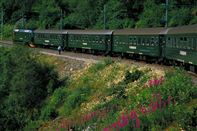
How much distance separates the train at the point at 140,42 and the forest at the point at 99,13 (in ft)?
17.6

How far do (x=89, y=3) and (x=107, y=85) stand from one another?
72.5 metres

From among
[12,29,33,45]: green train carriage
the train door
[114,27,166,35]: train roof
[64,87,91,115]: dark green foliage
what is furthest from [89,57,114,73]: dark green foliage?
[12,29,33,45]: green train carriage

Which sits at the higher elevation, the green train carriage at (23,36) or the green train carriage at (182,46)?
the green train carriage at (182,46)

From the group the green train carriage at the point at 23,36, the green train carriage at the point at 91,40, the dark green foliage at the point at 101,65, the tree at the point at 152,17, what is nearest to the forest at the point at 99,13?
the tree at the point at 152,17

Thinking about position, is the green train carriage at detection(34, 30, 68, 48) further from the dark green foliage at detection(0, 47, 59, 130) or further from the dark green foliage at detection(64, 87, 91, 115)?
the dark green foliage at detection(64, 87, 91, 115)

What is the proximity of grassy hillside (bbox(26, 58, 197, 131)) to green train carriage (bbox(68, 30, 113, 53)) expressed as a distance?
33.8 ft

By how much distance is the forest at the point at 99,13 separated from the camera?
73.3 meters

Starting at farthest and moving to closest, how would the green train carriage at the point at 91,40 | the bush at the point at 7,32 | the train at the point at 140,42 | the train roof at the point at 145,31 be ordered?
the bush at the point at 7,32 → the green train carriage at the point at 91,40 → the train roof at the point at 145,31 → the train at the point at 140,42

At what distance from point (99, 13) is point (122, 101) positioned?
7416 centimetres

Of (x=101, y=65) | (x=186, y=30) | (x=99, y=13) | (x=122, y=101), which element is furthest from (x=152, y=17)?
(x=122, y=101)

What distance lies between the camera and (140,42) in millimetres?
43750

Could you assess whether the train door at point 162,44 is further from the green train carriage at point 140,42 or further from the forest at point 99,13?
the forest at point 99,13

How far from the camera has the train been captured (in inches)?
1228

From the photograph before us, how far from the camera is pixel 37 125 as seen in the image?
115 feet
